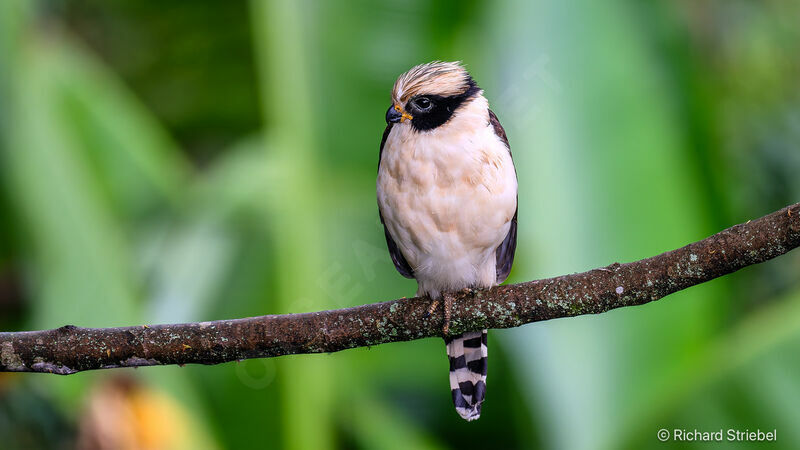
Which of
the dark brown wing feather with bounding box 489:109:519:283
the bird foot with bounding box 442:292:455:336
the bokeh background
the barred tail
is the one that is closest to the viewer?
the bird foot with bounding box 442:292:455:336

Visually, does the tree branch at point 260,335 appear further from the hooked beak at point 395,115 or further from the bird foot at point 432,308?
the hooked beak at point 395,115

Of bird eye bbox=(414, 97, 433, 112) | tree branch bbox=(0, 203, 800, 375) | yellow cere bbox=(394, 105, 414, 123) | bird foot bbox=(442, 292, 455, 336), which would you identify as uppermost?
bird eye bbox=(414, 97, 433, 112)

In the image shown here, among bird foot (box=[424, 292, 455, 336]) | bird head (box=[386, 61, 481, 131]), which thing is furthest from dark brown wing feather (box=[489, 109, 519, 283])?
bird head (box=[386, 61, 481, 131])

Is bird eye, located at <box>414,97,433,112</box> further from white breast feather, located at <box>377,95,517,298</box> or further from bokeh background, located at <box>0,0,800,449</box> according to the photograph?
bokeh background, located at <box>0,0,800,449</box>

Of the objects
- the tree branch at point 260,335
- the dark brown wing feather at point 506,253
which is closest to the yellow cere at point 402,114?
Answer: the tree branch at point 260,335

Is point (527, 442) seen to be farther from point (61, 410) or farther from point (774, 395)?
point (61, 410)

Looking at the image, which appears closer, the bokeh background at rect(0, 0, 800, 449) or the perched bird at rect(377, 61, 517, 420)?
the perched bird at rect(377, 61, 517, 420)

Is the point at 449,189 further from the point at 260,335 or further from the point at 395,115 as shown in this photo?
the point at 260,335

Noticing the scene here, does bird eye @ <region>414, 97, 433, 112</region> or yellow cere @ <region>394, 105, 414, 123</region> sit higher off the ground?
bird eye @ <region>414, 97, 433, 112</region>
